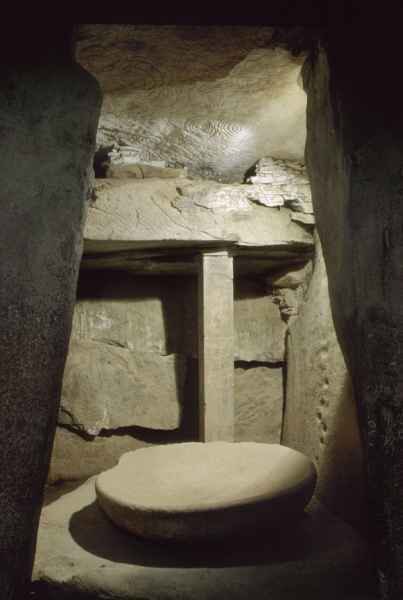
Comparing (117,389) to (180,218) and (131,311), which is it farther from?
(180,218)

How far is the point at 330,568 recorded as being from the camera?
1.82 metres

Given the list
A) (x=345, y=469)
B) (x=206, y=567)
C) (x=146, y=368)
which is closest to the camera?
(x=206, y=567)

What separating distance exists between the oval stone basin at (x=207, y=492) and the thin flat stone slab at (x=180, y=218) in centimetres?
143

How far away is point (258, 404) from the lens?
12.5 ft

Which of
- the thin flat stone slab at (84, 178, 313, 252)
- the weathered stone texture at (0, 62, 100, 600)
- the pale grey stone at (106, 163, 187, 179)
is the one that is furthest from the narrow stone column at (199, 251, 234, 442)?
the weathered stone texture at (0, 62, 100, 600)

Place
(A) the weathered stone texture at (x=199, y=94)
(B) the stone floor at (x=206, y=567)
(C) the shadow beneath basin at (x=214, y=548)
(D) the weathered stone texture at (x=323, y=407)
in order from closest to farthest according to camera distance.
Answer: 1. (B) the stone floor at (x=206, y=567)
2. (C) the shadow beneath basin at (x=214, y=548)
3. (A) the weathered stone texture at (x=199, y=94)
4. (D) the weathered stone texture at (x=323, y=407)

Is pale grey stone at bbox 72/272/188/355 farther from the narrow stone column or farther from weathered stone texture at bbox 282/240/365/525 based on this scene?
weathered stone texture at bbox 282/240/365/525

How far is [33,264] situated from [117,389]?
2469 millimetres

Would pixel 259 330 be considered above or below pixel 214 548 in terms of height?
above

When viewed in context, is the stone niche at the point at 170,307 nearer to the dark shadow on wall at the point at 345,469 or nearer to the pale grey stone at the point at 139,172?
the pale grey stone at the point at 139,172

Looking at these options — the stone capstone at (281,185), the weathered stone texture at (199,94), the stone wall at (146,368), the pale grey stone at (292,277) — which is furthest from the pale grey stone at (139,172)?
the pale grey stone at (292,277)

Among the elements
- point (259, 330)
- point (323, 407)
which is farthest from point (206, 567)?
point (259, 330)

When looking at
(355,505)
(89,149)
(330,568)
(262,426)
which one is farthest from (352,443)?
(89,149)

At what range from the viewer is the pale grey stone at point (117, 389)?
361 cm
